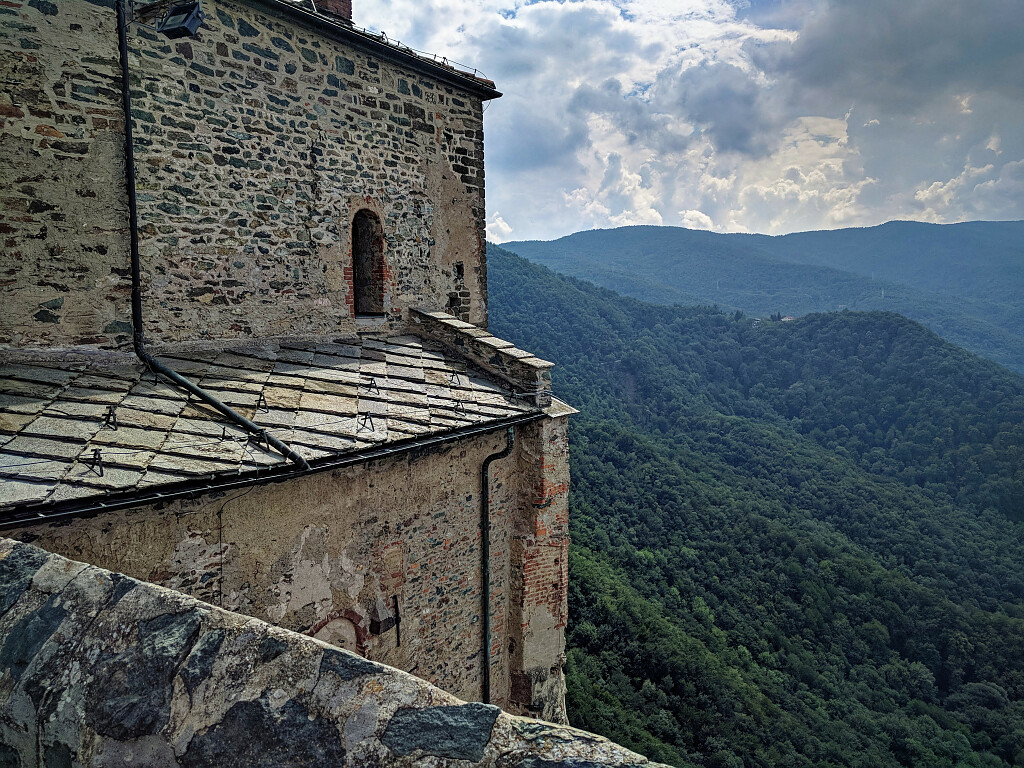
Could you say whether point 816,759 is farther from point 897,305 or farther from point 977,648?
point 897,305

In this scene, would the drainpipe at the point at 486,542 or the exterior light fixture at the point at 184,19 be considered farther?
the drainpipe at the point at 486,542

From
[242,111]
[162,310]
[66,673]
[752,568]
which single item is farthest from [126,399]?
[752,568]

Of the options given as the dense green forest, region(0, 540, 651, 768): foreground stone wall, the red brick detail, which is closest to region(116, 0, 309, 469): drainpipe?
region(0, 540, 651, 768): foreground stone wall

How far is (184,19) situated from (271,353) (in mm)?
3280

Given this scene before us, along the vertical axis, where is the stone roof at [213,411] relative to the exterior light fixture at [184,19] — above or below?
below

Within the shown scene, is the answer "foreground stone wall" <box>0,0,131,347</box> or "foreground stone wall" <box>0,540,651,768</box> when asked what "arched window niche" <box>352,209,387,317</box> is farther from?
"foreground stone wall" <box>0,540,651,768</box>

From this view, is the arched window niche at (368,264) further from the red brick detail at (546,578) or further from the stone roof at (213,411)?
the red brick detail at (546,578)

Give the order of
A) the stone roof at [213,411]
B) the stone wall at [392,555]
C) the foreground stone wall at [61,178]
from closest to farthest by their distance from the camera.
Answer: the stone roof at [213,411]
the stone wall at [392,555]
the foreground stone wall at [61,178]

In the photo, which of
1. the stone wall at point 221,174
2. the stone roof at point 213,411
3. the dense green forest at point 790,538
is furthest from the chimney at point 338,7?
the dense green forest at point 790,538

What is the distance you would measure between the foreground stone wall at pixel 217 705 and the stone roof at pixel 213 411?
2.39 metres

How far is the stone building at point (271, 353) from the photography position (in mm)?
4973

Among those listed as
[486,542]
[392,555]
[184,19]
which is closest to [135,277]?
[184,19]

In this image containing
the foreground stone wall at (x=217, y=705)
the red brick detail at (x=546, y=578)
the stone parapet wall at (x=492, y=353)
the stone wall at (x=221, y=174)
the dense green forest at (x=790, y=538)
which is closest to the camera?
the foreground stone wall at (x=217, y=705)

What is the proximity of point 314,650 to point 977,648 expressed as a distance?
55.7 m
